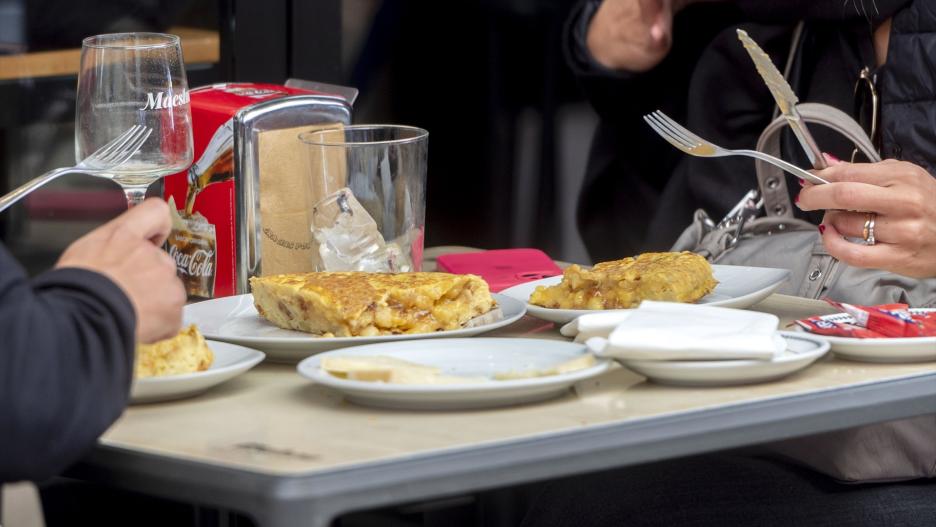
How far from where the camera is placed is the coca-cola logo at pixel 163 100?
4.19 feet

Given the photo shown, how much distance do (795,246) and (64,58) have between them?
1.45m

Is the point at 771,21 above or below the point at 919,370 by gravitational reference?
above

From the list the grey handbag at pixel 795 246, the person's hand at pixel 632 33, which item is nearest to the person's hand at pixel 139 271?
the grey handbag at pixel 795 246

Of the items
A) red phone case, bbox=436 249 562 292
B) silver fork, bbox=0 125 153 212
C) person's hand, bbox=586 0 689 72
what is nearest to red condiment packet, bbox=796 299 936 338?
red phone case, bbox=436 249 562 292

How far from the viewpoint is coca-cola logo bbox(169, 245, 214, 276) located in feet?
4.82

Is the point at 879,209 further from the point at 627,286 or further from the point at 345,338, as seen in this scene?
the point at 345,338

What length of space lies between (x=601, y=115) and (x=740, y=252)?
74 centimetres

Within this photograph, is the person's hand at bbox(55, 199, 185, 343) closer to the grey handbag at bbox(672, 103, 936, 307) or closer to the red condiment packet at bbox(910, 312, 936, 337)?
the red condiment packet at bbox(910, 312, 936, 337)

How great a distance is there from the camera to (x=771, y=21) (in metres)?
2.01

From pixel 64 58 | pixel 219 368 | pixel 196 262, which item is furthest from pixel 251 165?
pixel 64 58

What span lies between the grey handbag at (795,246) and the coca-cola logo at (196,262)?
2.09ft

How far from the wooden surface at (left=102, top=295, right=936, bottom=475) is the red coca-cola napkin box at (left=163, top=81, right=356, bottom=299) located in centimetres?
36

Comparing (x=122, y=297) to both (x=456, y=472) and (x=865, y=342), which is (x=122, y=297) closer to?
(x=456, y=472)

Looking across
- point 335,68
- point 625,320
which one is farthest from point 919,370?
point 335,68
